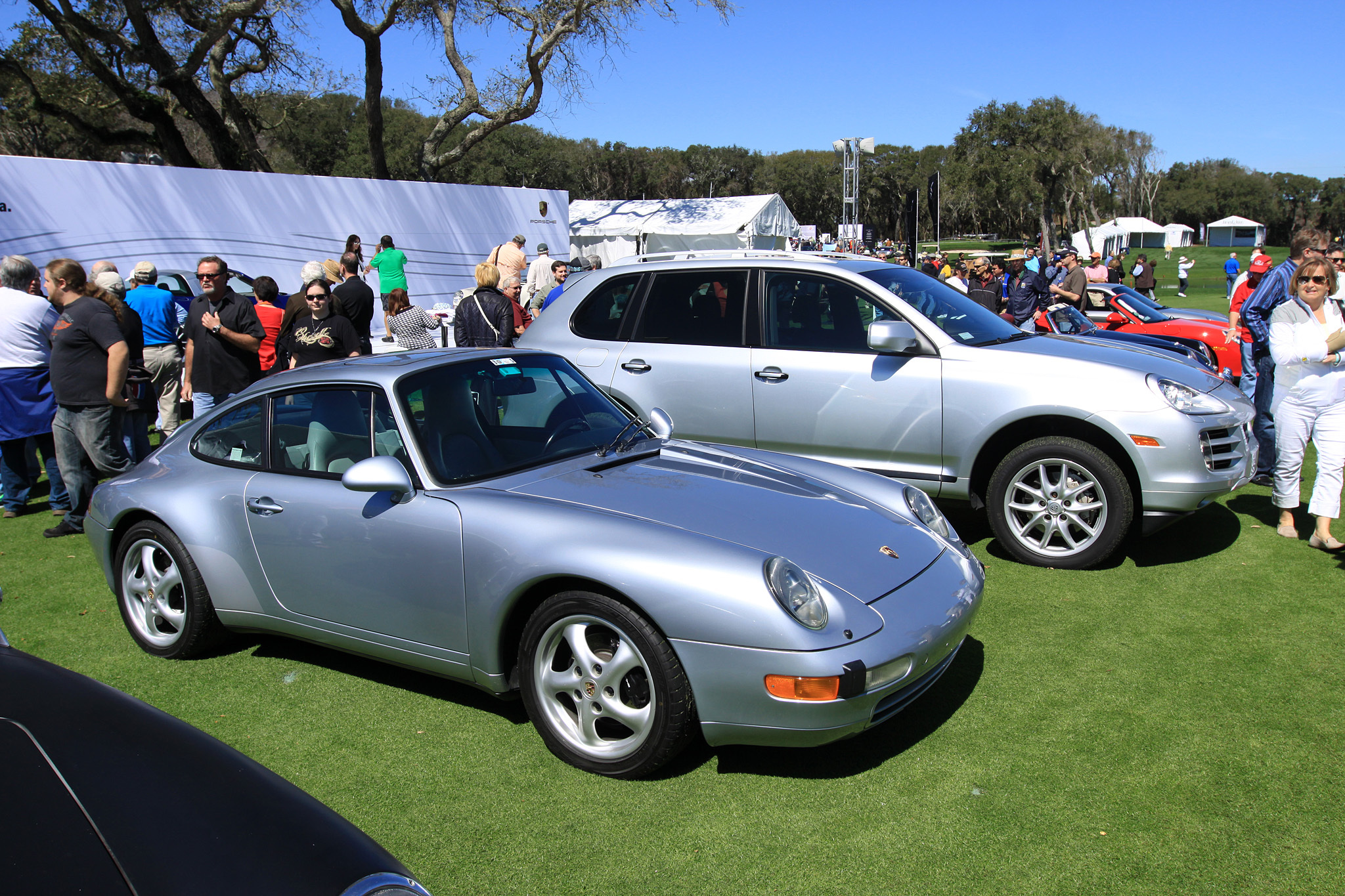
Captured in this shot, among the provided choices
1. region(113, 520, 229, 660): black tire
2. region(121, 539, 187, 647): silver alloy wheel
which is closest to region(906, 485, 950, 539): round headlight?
region(113, 520, 229, 660): black tire

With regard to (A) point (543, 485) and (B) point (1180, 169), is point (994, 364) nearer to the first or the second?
(A) point (543, 485)

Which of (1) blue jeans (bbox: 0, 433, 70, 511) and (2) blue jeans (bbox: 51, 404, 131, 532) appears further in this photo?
(1) blue jeans (bbox: 0, 433, 70, 511)

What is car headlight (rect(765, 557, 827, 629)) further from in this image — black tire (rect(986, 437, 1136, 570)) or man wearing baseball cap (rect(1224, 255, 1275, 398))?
man wearing baseball cap (rect(1224, 255, 1275, 398))

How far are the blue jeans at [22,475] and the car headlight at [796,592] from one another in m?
6.57

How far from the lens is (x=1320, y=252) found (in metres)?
6.57

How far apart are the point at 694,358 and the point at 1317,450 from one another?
12.2 ft

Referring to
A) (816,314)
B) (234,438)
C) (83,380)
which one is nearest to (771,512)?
(234,438)

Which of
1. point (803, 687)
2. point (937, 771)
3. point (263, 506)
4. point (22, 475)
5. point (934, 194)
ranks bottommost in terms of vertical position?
point (937, 771)

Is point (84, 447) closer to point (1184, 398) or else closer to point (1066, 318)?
point (1184, 398)

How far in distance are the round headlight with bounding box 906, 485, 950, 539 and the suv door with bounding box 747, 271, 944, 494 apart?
147 cm

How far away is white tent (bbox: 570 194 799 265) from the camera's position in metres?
30.0

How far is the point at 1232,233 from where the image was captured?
90.3 m

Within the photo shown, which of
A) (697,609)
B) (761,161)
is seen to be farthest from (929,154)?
(697,609)

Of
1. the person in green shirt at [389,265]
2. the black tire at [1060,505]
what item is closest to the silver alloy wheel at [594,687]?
the black tire at [1060,505]
